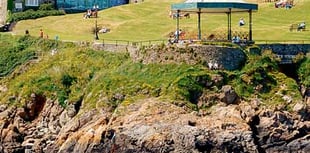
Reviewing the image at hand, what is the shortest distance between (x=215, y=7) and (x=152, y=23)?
13.9 m

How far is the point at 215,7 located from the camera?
217ft

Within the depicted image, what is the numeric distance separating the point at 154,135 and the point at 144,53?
8.82 meters

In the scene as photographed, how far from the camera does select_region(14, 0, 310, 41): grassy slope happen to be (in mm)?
73938

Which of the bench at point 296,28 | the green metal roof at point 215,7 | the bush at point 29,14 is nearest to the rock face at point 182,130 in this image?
the green metal roof at point 215,7

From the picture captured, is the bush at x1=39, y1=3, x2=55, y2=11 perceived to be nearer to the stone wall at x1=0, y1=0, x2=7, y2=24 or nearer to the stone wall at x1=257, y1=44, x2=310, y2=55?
the stone wall at x1=0, y1=0, x2=7, y2=24

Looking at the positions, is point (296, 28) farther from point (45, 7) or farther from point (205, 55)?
point (45, 7)

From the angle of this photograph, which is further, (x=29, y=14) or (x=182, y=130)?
(x=29, y=14)

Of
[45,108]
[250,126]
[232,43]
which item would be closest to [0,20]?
[45,108]

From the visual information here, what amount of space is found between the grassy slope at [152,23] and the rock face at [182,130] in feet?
31.9

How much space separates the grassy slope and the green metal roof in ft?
12.7

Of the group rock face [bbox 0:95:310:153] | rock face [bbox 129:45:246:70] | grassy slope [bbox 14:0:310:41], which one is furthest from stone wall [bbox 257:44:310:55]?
rock face [bbox 0:95:310:153]

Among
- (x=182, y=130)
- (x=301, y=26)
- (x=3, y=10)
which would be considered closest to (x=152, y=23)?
(x=301, y=26)

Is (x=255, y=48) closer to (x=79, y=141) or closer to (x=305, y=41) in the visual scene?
(x=305, y=41)

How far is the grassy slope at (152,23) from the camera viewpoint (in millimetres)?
73938
